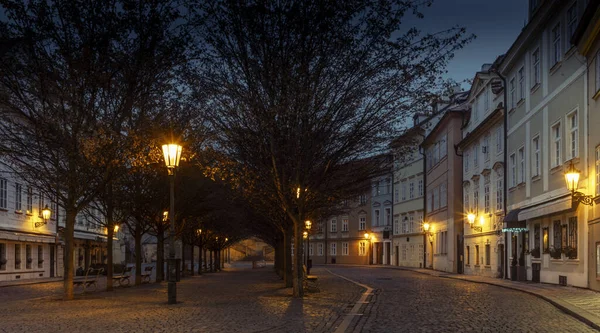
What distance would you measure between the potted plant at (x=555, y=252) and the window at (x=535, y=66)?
6.93 metres

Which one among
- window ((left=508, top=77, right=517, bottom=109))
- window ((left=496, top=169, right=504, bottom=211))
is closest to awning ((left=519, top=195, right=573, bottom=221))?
window ((left=508, top=77, right=517, bottom=109))

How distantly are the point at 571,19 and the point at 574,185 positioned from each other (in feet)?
21.7

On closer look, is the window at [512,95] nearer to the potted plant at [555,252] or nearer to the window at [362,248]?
the potted plant at [555,252]

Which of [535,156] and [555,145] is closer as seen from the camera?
[555,145]

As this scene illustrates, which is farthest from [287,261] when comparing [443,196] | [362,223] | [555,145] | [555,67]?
[362,223]

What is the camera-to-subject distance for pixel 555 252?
96.1ft

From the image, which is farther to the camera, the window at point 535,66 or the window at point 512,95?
the window at point 512,95

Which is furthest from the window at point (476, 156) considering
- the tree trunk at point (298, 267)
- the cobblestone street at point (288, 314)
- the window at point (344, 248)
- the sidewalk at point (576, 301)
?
the window at point (344, 248)

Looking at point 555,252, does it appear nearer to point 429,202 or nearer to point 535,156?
point 535,156

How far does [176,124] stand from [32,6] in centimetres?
852

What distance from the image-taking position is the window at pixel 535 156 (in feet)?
105

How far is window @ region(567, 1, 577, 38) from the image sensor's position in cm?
2661

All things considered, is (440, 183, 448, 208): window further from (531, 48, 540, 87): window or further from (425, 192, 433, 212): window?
(531, 48, 540, 87): window

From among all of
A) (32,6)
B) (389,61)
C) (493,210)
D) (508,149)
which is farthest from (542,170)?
(32,6)
